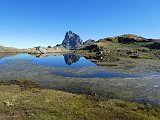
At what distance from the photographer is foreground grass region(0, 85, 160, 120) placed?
2983 cm

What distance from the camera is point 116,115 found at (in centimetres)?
3083

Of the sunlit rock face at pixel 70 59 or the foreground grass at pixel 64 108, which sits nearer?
the foreground grass at pixel 64 108

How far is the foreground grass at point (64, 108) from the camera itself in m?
29.8

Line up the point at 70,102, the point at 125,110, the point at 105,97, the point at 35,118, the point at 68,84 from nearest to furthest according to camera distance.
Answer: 1. the point at 35,118
2. the point at 125,110
3. the point at 70,102
4. the point at 105,97
5. the point at 68,84

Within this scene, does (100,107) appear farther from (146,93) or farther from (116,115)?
(146,93)

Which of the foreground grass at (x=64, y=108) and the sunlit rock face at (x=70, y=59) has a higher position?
the sunlit rock face at (x=70, y=59)

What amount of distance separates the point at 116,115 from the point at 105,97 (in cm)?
875

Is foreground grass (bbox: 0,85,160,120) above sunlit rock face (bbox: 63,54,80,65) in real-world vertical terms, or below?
below

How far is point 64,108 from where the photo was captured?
106ft

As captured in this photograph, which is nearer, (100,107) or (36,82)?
(100,107)

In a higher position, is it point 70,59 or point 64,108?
point 70,59

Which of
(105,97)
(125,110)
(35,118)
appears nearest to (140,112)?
(125,110)

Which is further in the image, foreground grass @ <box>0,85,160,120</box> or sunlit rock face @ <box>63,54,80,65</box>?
sunlit rock face @ <box>63,54,80,65</box>

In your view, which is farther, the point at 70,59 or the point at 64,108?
the point at 70,59
